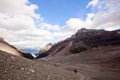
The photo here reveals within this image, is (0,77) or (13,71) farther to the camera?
(13,71)

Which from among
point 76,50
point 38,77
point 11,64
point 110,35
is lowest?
point 38,77

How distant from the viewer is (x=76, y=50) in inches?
5522

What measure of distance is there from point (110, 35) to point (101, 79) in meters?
131

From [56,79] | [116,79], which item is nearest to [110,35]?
[116,79]

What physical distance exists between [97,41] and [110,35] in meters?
13.0

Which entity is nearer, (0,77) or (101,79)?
(0,77)

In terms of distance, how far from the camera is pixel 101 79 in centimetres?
3409

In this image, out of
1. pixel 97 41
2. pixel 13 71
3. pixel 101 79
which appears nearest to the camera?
pixel 13 71

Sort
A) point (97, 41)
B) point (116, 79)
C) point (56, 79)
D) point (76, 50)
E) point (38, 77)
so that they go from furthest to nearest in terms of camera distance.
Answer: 1. point (97, 41)
2. point (76, 50)
3. point (116, 79)
4. point (56, 79)
5. point (38, 77)

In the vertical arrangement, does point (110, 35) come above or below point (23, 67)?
above

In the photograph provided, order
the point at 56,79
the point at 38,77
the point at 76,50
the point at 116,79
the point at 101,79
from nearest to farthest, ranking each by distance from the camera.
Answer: the point at 38,77
the point at 56,79
the point at 101,79
the point at 116,79
the point at 76,50

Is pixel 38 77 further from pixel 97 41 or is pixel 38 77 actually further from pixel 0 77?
pixel 97 41

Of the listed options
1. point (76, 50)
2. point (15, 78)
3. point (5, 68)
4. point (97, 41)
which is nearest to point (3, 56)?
point (5, 68)

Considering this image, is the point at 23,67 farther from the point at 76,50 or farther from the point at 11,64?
the point at 76,50
